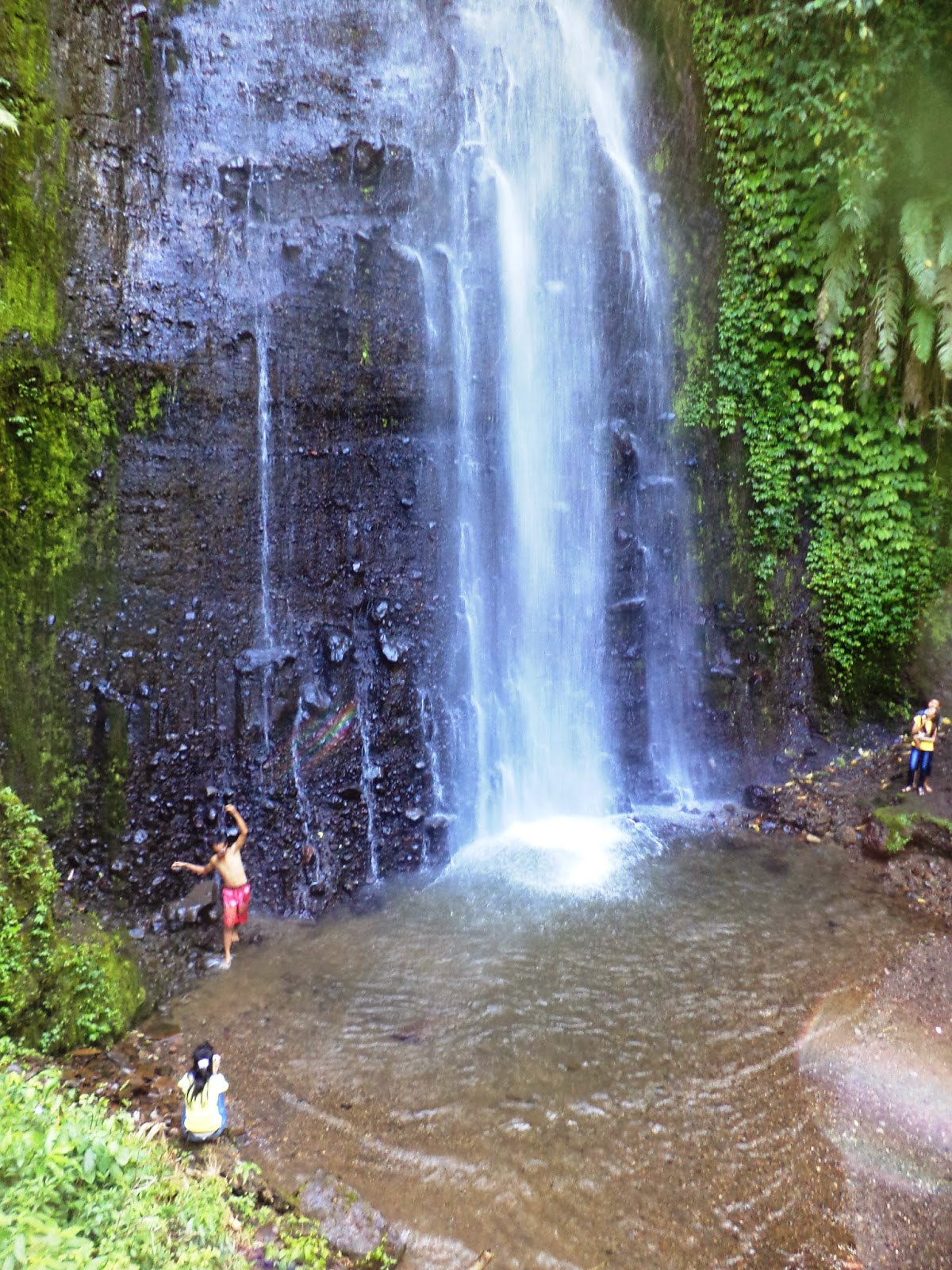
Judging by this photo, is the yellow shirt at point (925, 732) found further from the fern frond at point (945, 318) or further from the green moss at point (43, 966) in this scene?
the green moss at point (43, 966)

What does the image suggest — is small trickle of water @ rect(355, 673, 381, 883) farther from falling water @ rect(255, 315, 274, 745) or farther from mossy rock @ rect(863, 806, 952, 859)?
mossy rock @ rect(863, 806, 952, 859)

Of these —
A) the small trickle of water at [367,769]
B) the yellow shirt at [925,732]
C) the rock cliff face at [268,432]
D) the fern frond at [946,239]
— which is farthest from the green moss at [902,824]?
the fern frond at [946,239]

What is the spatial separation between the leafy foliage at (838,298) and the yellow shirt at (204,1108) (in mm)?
8332

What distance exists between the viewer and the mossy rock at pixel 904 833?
7.83 meters

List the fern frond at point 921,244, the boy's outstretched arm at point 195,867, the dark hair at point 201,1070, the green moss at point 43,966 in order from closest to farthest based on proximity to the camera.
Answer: the dark hair at point 201,1070
the green moss at point 43,966
the boy's outstretched arm at point 195,867
the fern frond at point 921,244

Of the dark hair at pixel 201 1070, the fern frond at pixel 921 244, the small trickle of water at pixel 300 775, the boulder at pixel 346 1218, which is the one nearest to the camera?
the boulder at pixel 346 1218

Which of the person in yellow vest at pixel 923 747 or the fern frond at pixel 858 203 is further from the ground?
the fern frond at pixel 858 203

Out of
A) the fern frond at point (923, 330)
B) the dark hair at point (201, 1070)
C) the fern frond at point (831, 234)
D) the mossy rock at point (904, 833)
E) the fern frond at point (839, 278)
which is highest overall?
the fern frond at point (831, 234)

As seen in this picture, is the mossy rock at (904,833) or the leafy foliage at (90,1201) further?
the mossy rock at (904,833)

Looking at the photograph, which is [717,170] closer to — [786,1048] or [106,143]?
[106,143]

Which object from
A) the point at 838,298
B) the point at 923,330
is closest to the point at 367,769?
the point at 838,298

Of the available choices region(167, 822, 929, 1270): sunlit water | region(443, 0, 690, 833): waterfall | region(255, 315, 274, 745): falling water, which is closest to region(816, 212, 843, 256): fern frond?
region(443, 0, 690, 833): waterfall

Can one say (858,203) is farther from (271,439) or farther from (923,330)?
(271,439)

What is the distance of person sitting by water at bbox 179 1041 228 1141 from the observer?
4.38m
